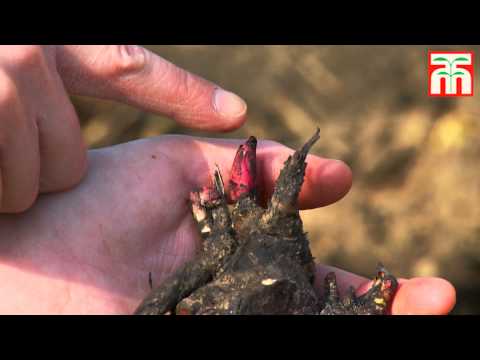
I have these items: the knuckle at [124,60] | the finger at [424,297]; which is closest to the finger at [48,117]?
the knuckle at [124,60]

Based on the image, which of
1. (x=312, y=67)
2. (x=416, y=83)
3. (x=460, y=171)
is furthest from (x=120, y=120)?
(x=460, y=171)

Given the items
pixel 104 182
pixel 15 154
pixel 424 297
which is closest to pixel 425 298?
pixel 424 297

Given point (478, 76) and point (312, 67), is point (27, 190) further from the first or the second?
point (478, 76)

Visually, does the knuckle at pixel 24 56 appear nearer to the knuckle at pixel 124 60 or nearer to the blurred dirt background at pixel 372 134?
the knuckle at pixel 124 60

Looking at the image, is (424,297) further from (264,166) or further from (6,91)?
(6,91)

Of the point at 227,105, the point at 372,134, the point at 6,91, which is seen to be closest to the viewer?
the point at 6,91

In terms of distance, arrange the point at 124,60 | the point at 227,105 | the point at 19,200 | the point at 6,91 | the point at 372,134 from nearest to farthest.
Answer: the point at 6,91 → the point at 19,200 → the point at 124,60 → the point at 227,105 → the point at 372,134

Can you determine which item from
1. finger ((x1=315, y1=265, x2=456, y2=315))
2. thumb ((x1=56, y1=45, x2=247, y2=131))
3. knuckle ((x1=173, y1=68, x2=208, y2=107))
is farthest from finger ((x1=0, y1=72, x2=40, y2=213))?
finger ((x1=315, y1=265, x2=456, y2=315))
